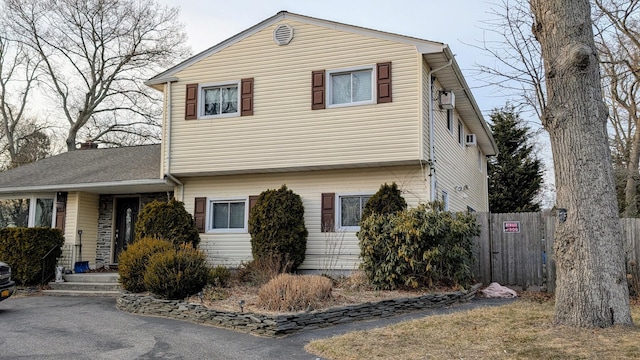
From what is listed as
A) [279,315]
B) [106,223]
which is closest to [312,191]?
[279,315]

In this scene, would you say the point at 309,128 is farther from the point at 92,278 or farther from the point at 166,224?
the point at 92,278

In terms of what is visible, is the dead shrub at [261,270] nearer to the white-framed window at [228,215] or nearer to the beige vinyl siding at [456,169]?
the white-framed window at [228,215]

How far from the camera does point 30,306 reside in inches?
423

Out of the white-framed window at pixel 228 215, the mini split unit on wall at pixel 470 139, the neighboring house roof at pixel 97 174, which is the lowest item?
the white-framed window at pixel 228 215

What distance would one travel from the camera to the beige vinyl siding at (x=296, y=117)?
11977 millimetres

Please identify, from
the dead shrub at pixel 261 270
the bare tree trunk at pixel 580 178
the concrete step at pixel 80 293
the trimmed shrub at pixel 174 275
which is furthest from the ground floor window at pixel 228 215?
the bare tree trunk at pixel 580 178

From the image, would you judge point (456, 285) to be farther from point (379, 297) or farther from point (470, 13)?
point (470, 13)

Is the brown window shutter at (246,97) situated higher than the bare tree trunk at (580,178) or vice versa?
the brown window shutter at (246,97)

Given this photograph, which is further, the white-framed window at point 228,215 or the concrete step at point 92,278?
the white-framed window at point 228,215

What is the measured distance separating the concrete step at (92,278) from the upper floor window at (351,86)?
693 centimetres

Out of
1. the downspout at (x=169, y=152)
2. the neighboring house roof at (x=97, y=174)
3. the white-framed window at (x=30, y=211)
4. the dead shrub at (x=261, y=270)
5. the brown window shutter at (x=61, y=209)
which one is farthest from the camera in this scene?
the white-framed window at (x=30, y=211)

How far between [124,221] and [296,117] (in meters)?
6.78

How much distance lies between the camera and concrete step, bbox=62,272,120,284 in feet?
43.0

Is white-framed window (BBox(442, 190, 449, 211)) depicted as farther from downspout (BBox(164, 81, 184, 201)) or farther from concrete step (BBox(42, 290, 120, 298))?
concrete step (BBox(42, 290, 120, 298))
